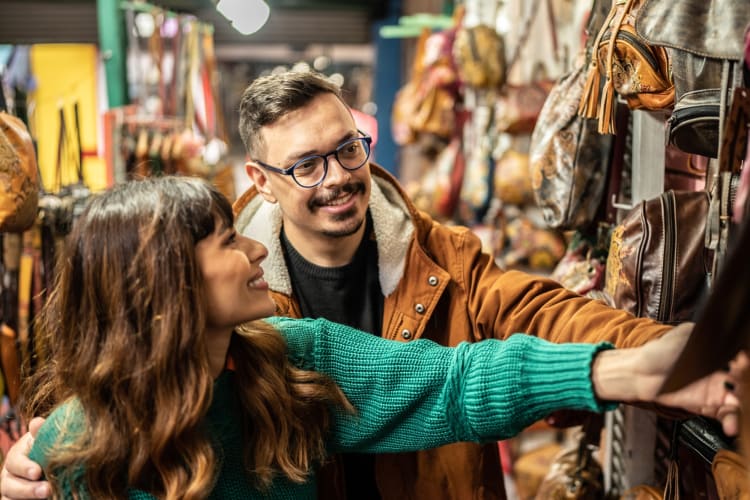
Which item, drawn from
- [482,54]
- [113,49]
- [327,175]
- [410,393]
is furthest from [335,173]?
[113,49]

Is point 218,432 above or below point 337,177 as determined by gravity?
below

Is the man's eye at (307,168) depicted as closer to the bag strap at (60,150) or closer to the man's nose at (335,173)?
the man's nose at (335,173)

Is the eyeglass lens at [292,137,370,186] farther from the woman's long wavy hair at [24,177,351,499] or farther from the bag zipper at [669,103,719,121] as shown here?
the bag zipper at [669,103,719,121]

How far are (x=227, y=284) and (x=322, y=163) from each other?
62 cm

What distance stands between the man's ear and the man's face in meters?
0.09

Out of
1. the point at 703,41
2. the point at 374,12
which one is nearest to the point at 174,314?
the point at 703,41

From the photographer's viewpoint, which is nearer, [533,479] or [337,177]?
[337,177]

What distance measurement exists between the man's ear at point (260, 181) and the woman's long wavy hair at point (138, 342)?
2.25ft

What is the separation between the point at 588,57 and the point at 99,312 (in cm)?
131

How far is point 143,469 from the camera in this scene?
1.34m

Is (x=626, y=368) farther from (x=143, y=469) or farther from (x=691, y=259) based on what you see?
(x=143, y=469)

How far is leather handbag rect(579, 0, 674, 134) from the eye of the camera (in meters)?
1.55

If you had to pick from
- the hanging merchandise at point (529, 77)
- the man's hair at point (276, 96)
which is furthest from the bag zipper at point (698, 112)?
the hanging merchandise at point (529, 77)

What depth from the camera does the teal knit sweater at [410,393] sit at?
1309 mm
